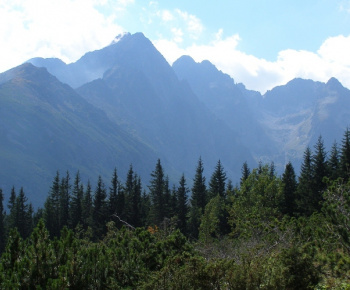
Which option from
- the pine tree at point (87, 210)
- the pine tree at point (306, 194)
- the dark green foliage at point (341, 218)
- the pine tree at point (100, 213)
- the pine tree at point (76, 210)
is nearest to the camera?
the dark green foliage at point (341, 218)

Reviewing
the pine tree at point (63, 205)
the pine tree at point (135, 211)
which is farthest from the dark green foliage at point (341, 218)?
the pine tree at point (63, 205)

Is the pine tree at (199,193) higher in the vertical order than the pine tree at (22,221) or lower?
higher

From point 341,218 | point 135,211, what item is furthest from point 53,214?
point 341,218

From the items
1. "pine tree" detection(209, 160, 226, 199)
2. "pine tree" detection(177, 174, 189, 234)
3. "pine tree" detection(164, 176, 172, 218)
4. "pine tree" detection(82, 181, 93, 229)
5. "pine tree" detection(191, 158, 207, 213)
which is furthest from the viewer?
"pine tree" detection(209, 160, 226, 199)

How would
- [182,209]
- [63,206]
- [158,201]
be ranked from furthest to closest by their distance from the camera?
[63,206], [158,201], [182,209]

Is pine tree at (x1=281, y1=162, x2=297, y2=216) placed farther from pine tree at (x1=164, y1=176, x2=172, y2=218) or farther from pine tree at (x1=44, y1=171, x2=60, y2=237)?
pine tree at (x1=44, y1=171, x2=60, y2=237)

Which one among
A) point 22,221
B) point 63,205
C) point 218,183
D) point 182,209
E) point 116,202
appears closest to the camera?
point 116,202

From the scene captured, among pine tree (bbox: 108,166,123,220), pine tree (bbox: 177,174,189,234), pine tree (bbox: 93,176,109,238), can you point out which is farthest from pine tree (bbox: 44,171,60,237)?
pine tree (bbox: 177,174,189,234)

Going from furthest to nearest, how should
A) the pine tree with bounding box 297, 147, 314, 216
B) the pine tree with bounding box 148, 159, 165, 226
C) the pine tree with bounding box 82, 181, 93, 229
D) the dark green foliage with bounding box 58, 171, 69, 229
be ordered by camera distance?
the dark green foliage with bounding box 58, 171, 69, 229 → the pine tree with bounding box 82, 181, 93, 229 → the pine tree with bounding box 148, 159, 165, 226 → the pine tree with bounding box 297, 147, 314, 216

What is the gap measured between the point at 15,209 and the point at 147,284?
201 ft

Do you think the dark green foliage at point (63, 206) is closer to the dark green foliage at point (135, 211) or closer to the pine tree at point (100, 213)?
the pine tree at point (100, 213)

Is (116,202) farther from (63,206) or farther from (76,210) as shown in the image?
(63,206)

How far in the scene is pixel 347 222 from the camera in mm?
11211

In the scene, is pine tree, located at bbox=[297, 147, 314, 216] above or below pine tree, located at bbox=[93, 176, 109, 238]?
above
